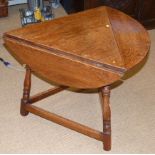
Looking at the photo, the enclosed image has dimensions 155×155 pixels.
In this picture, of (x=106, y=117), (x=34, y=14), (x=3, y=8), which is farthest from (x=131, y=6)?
(x=106, y=117)

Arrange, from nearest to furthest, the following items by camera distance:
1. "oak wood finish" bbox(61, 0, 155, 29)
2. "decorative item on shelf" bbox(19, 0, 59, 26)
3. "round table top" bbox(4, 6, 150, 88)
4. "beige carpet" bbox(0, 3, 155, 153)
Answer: "round table top" bbox(4, 6, 150, 88) → "beige carpet" bbox(0, 3, 155, 153) → "oak wood finish" bbox(61, 0, 155, 29) → "decorative item on shelf" bbox(19, 0, 59, 26)

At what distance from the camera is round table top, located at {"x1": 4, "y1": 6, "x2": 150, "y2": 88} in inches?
59.8

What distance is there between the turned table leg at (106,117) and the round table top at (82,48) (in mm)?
111

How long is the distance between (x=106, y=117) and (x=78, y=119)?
319 millimetres

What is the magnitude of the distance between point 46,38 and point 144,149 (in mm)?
857

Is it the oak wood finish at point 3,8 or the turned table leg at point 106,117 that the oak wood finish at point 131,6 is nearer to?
the oak wood finish at point 3,8

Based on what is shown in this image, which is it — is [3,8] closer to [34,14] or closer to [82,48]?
[34,14]

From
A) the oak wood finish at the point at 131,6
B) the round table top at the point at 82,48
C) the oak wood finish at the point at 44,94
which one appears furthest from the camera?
the oak wood finish at the point at 131,6

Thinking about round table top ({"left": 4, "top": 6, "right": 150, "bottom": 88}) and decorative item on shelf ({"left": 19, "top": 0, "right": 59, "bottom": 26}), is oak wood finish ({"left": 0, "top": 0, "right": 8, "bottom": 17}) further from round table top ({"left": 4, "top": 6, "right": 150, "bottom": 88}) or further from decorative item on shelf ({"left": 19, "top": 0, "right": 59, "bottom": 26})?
round table top ({"left": 4, "top": 6, "right": 150, "bottom": 88})

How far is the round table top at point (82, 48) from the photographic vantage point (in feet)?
4.98

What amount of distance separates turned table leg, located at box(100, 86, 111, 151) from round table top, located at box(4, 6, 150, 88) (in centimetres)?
11

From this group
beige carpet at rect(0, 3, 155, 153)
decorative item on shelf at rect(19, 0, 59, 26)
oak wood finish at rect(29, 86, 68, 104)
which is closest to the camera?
beige carpet at rect(0, 3, 155, 153)

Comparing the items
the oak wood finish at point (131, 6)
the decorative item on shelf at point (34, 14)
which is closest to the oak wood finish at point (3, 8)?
the decorative item on shelf at point (34, 14)

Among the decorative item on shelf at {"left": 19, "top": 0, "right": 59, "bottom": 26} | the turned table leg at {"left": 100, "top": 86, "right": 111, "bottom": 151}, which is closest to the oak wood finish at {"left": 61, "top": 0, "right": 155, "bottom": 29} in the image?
the decorative item on shelf at {"left": 19, "top": 0, "right": 59, "bottom": 26}
